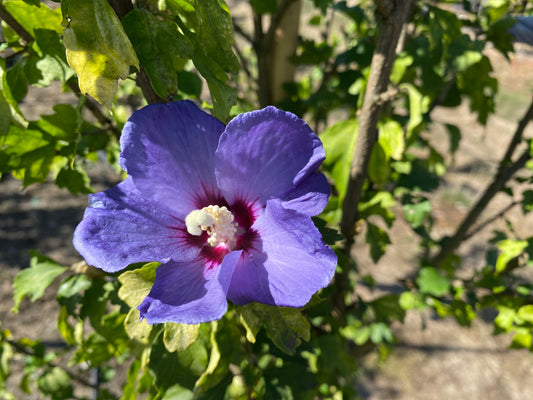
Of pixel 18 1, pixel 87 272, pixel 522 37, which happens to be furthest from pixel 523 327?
pixel 18 1

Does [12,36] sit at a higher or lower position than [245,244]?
higher

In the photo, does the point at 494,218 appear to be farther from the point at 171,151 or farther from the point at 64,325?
the point at 64,325

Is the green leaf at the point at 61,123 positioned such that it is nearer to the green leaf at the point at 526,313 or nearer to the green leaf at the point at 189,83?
the green leaf at the point at 189,83

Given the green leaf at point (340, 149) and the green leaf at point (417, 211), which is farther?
the green leaf at point (417, 211)

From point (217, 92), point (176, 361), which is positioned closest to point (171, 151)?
point (217, 92)

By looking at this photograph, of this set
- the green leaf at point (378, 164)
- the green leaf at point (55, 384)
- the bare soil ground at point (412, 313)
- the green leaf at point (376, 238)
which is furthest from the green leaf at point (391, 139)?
the green leaf at point (55, 384)

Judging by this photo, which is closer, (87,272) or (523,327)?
(87,272)

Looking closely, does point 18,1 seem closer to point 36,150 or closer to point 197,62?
point 36,150
